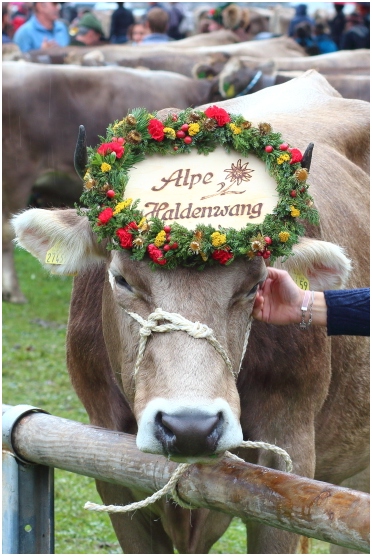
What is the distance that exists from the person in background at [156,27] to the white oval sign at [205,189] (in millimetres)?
14168

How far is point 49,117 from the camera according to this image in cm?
1096

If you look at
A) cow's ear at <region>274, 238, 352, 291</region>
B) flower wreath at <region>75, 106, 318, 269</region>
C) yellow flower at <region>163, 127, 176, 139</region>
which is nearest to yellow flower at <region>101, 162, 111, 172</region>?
flower wreath at <region>75, 106, 318, 269</region>

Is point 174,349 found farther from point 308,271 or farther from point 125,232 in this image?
point 308,271

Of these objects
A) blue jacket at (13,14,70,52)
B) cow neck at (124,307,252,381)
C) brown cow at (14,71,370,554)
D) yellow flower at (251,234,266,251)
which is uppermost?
yellow flower at (251,234,266,251)

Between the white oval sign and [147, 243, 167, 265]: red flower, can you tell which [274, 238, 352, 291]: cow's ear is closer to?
the white oval sign

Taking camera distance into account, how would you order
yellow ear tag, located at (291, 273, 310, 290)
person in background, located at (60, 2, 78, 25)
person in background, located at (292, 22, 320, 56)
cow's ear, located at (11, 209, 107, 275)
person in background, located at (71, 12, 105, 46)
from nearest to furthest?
cow's ear, located at (11, 209, 107, 275) < yellow ear tag, located at (291, 273, 310, 290) < person in background, located at (71, 12, 105, 46) < person in background, located at (292, 22, 320, 56) < person in background, located at (60, 2, 78, 25)

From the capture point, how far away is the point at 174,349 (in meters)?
2.81

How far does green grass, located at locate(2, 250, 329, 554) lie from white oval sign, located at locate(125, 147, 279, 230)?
285cm

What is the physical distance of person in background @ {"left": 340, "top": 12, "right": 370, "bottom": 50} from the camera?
16.6 meters

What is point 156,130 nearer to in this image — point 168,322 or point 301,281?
point 168,322

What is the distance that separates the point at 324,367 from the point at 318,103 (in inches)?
85.3

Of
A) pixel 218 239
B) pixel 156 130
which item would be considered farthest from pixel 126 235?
pixel 156 130

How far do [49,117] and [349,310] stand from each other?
8.32 metres

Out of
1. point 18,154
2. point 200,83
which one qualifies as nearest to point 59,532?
point 18,154
